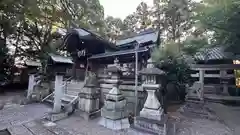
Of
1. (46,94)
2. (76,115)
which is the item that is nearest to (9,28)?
(46,94)

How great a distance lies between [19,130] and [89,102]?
2.62 metres

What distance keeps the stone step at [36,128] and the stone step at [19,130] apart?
0.10m

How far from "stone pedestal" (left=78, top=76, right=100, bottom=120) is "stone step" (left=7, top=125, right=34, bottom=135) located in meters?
2.13

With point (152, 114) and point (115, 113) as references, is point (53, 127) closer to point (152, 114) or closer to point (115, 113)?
point (115, 113)

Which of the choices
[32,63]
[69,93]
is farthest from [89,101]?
[32,63]

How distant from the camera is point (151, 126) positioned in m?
4.53

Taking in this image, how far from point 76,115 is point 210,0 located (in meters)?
7.30

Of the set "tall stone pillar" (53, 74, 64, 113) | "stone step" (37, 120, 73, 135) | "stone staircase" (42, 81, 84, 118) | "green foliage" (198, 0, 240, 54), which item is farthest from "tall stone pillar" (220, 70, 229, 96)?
"tall stone pillar" (53, 74, 64, 113)

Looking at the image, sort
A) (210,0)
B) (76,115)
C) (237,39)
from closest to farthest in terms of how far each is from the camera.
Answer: (210,0) → (237,39) → (76,115)

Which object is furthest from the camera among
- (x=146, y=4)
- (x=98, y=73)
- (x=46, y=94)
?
(x=146, y=4)

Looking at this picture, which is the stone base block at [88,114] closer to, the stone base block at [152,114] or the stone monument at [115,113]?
the stone monument at [115,113]

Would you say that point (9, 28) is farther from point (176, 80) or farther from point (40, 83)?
point (176, 80)

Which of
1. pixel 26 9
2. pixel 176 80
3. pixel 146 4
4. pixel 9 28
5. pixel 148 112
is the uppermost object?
pixel 146 4

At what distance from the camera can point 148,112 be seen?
4695mm
